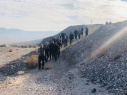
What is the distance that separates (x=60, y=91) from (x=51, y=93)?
23.5 inches

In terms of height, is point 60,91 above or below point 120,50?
below

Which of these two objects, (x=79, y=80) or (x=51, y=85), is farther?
(x=79, y=80)

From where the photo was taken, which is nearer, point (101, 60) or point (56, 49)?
point (101, 60)

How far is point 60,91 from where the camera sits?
1016 centimetres

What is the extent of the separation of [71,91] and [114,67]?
13.0ft

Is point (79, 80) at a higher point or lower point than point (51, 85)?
lower

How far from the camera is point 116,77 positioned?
36.4 ft

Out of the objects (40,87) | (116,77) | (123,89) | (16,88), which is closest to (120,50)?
(116,77)

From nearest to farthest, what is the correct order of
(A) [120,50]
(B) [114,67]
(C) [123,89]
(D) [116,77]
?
(C) [123,89] < (D) [116,77] < (B) [114,67] < (A) [120,50]

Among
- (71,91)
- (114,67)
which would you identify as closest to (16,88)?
(71,91)

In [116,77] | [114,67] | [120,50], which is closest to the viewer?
[116,77]

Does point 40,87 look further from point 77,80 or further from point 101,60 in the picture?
point 101,60

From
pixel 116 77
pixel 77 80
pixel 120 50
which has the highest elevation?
pixel 120 50

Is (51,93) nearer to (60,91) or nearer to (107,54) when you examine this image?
(60,91)
